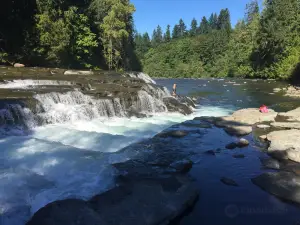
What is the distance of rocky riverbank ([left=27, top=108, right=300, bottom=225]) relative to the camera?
5301 millimetres

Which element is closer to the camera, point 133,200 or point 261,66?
point 133,200

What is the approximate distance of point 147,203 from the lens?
5758 mm

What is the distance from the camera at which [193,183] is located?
23.8 feet

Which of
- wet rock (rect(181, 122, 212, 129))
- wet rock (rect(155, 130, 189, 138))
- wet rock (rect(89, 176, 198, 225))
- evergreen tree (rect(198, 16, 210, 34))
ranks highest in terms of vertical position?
evergreen tree (rect(198, 16, 210, 34))

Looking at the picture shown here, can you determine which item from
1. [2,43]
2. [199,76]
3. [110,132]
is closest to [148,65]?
[199,76]

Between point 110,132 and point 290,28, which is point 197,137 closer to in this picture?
point 110,132

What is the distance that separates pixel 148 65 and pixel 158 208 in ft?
312

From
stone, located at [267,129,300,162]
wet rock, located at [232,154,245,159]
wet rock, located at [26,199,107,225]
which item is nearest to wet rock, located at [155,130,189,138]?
wet rock, located at [232,154,245,159]

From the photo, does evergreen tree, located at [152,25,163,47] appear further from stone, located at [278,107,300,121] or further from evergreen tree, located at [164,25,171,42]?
stone, located at [278,107,300,121]

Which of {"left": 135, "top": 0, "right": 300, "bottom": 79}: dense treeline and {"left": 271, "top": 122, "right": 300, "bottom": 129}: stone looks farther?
{"left": 135, "top": 0, "right": 300, "bottom": 79}: dense treeline

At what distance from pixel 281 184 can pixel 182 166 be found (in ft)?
8.68

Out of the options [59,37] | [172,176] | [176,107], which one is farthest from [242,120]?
[59,37]

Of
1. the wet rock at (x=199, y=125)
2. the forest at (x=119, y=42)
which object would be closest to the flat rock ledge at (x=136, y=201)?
the wet rock at (x=199, y=125)

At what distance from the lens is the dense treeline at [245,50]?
52094mm
